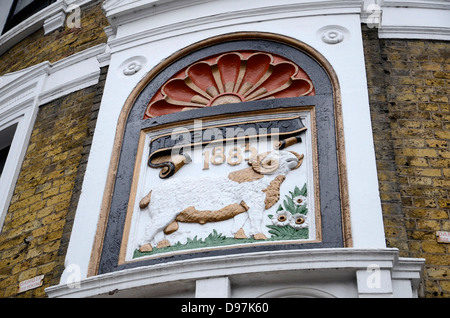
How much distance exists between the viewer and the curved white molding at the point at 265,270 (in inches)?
250

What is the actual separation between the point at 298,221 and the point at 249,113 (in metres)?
1.46

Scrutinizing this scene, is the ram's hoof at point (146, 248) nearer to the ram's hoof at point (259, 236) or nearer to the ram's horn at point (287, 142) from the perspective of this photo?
the ram's hoof at point (259, 236)

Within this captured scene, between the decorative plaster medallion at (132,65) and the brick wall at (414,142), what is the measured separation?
2.57m

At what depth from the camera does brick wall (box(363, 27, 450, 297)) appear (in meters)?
6.80

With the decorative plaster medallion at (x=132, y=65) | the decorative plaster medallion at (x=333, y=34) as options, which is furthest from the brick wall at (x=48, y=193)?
the decorative plaster medallion at (x=333, y=34)

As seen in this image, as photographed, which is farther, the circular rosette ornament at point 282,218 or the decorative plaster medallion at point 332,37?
the decorative plaster medallion at point 332,37

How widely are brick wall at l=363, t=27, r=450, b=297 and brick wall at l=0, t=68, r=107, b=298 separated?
10.5ft

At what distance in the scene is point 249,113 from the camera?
7.86 meters

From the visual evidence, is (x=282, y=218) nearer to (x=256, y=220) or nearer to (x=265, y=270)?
(x=256, y=220)

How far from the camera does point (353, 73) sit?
7.88 metres
